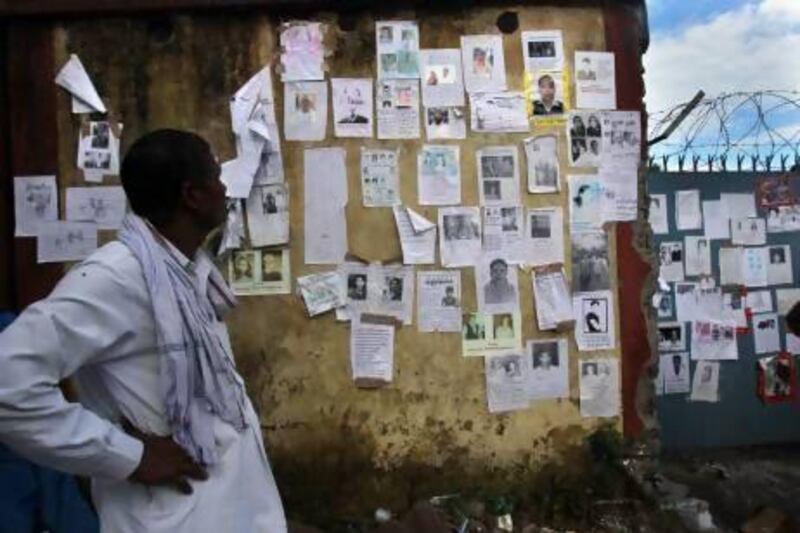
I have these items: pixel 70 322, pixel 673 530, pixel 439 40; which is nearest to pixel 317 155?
pixel 439 40

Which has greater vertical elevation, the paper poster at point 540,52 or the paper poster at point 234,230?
the paper poster at point 540,52

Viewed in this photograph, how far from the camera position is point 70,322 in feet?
6.13

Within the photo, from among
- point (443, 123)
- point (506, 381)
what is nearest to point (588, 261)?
point (506, 381)

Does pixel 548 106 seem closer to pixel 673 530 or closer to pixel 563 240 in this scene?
pixel 563 240

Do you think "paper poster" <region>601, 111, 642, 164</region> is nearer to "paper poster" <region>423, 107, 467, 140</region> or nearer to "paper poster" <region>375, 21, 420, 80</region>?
"paper poster" <region>423, 107, 467, 140</region>

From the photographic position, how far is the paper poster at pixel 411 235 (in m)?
5.12

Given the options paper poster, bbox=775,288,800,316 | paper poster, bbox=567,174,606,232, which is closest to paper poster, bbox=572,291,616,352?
paper poster, bbox=567,174,606,232

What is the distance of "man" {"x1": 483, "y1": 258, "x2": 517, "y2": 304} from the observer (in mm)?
5168

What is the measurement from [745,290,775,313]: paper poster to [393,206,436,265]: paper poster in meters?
2.94

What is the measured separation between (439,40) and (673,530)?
9.05ft

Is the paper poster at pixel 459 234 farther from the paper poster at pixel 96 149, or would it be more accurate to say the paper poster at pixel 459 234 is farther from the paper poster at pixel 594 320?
the paper poster at pixel 96 149

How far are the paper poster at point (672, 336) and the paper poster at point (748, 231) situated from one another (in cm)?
71

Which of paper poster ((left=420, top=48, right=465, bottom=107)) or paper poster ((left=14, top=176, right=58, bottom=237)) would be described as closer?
paper poster ((left=14, top=176, right=58, bottom=237))

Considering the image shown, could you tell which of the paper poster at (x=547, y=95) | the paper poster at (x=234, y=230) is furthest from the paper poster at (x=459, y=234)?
the paper poster at (x=234, y=230)
